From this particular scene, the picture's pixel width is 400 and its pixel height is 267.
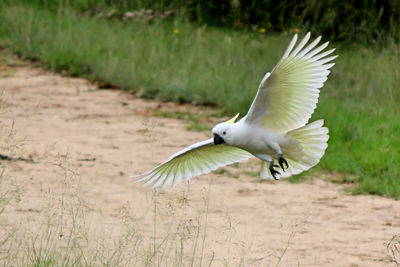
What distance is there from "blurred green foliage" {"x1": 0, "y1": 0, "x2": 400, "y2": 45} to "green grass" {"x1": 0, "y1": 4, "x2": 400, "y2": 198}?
257 millimetres

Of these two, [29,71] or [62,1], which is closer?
[29,71]

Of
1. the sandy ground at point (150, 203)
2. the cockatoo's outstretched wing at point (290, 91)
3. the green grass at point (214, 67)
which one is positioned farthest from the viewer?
the green grass at point (214, 67)

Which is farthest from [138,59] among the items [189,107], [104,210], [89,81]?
[104,210]

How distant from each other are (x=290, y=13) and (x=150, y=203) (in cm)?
552

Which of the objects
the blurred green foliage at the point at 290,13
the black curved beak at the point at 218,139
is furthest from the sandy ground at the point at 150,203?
the blurred green foliage at the point at 290,13

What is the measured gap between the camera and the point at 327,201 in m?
6.73

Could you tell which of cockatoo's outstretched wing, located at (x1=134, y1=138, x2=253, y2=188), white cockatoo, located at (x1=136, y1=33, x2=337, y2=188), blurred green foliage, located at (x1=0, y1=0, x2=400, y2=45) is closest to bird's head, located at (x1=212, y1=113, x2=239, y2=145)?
white cockatoo, located at (x1=136, y1=33, x2=337, y2=188)

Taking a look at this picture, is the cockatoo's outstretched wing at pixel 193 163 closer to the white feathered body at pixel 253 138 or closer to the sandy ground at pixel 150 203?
the sandy ground at pixel 150 203

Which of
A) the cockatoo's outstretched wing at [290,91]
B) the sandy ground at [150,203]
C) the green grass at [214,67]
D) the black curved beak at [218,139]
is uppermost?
the cockatoo's outstretched wing at [290,91]

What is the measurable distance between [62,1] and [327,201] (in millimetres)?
6947

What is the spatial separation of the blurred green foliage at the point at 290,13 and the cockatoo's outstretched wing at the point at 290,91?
4933 mm

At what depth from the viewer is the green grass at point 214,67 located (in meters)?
7.73

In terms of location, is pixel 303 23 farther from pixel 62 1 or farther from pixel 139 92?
pixel 62 1

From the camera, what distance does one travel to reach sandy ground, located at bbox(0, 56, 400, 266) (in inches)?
211
